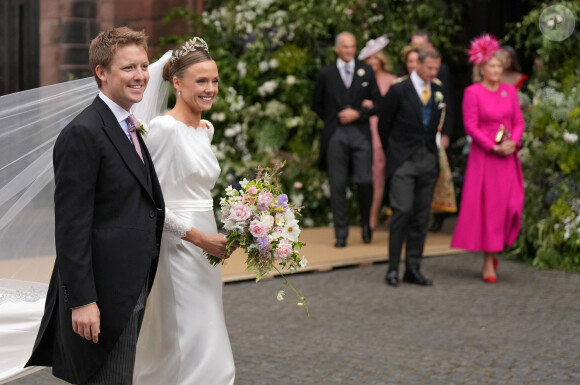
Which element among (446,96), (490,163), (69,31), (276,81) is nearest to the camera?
(490,163)

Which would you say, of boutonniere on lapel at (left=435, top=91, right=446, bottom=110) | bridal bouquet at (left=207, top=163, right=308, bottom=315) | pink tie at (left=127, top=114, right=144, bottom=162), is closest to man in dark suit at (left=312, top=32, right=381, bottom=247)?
boutonniere on lapel at (left=435, top=91, right=446, bottom=110)

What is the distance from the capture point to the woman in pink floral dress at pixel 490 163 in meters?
9.19

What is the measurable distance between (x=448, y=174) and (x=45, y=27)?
526 cm

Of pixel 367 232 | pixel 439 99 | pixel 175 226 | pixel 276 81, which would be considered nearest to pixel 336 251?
pixel 367 232

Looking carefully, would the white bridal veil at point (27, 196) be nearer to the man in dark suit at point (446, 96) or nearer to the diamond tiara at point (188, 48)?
the diamond tiara at point (188, 48)

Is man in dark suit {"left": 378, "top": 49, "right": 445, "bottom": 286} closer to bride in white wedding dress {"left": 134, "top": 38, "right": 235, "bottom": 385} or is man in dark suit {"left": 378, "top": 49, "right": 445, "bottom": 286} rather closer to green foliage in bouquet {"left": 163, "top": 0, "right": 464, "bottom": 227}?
green foliage in bouquet {"left": 163, "top": 0, "right": 464, "bottom": 227}

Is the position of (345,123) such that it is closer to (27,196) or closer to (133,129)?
(27,196)

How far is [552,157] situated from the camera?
34.1ft

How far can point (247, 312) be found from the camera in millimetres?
7965

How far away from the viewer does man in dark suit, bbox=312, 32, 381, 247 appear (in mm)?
11023

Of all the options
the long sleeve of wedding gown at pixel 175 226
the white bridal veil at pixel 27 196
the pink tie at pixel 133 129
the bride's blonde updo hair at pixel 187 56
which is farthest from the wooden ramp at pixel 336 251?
the pink tie at pixel 133 129

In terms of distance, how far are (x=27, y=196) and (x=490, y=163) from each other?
5486 mm

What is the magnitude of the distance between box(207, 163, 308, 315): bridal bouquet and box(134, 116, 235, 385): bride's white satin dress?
0.89ft

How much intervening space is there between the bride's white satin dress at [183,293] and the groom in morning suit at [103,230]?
1.88ft
